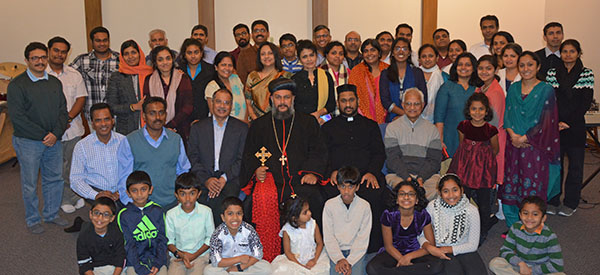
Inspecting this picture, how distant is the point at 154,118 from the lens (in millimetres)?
4293

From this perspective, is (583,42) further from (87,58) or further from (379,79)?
(87,58)

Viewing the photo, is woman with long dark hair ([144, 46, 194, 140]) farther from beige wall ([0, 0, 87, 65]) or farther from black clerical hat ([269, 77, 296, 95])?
beige wall ([0, 0, 87, 65])

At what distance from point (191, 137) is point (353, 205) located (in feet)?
4.89

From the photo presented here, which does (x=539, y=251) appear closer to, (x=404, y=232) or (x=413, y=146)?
(x=404, y=232)

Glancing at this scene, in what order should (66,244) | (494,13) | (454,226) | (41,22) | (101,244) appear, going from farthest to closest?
(494,13), (41,22), (66,244), (454,226), (101,244)

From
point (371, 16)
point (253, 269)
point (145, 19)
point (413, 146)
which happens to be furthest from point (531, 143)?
point (145, 19)

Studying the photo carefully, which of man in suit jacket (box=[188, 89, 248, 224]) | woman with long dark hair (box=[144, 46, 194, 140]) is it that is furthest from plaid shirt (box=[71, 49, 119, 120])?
man in suit jacket (box=[188, 89, 248, 224])

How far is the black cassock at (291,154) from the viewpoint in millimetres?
4332

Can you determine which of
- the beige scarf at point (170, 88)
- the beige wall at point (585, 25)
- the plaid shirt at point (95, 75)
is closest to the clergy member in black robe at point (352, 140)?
the beige scarf at point (170, 88)

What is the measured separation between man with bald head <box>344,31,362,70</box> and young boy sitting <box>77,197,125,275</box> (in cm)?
305

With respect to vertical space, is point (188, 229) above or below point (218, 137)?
below

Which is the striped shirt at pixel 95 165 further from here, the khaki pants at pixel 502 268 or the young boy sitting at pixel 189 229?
the khaki pants at pixel 502 268

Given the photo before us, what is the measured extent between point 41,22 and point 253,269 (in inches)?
258

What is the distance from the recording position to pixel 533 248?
3.65 m
